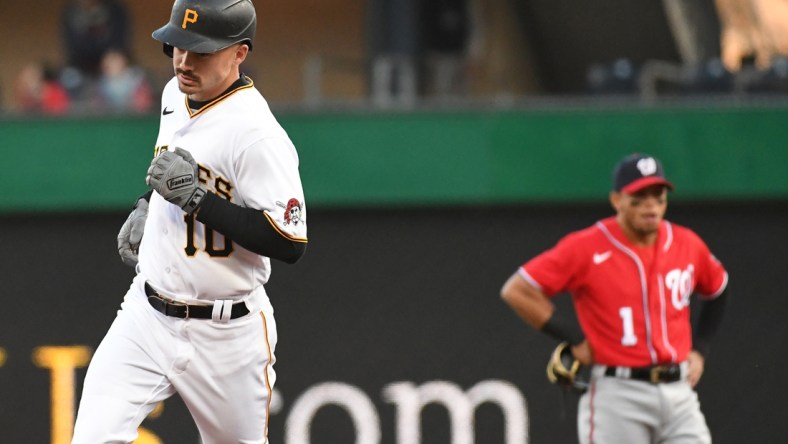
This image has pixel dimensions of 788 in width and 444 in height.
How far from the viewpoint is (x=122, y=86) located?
8.17 metres

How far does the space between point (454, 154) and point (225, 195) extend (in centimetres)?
252

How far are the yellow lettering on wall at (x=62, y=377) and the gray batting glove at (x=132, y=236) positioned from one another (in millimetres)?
2236

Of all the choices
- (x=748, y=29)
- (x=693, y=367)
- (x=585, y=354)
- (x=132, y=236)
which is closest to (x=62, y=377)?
(x=132, y=236)

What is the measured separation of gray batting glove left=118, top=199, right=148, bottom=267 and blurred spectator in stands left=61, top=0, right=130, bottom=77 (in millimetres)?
4626

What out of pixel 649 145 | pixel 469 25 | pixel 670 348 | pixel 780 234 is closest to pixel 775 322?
pixel 780 234

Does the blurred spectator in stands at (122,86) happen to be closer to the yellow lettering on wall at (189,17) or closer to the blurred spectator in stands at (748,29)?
the yellow lettering on wall at (189,17)

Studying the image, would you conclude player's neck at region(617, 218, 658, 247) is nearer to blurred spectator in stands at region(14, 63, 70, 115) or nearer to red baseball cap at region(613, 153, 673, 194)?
red baseball cap at region(613, 153, 673, 194)

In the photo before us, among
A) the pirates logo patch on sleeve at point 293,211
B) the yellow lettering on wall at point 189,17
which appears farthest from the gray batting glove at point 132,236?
the yellow lettering on wall at point 189,17

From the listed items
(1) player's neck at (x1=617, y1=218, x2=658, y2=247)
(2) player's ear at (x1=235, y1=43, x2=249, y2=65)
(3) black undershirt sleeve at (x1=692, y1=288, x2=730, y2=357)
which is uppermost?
(2) player's ear at (x1=235, y1=43, x2=249, y2=65)

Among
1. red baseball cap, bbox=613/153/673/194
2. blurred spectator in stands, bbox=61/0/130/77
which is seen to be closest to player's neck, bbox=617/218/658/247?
red baseball cap, bbox=613/153/673/194

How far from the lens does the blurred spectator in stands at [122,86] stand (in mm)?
7980

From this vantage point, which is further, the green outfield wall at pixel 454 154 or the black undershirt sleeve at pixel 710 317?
the green outfield wall at pixel 454 154

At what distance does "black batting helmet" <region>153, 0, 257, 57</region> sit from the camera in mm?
4043

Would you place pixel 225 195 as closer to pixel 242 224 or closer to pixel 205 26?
pixel 242 224
